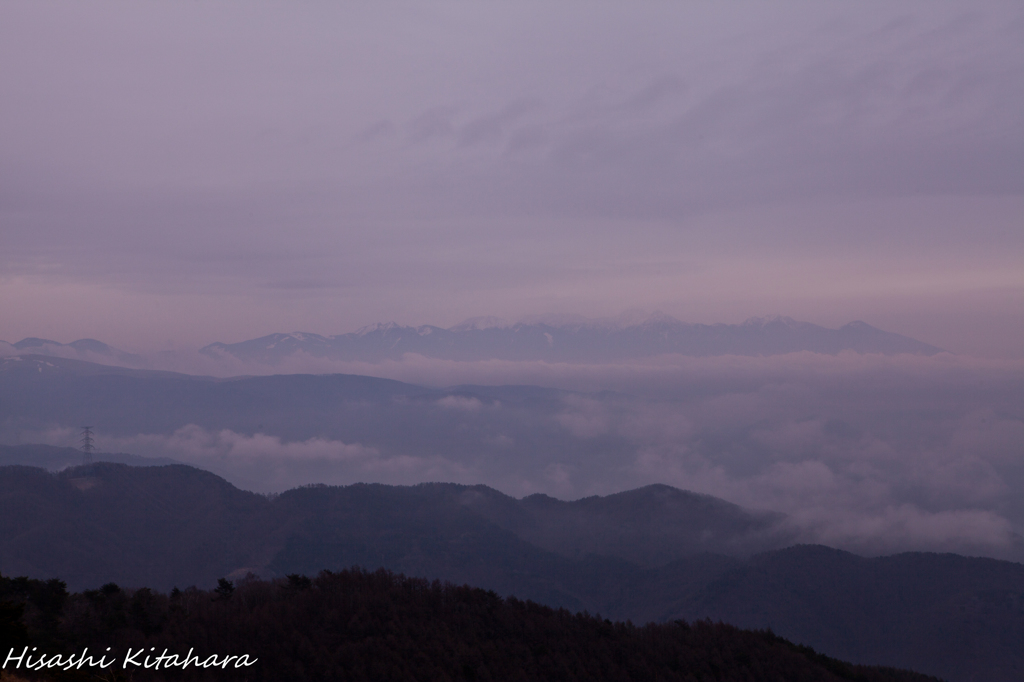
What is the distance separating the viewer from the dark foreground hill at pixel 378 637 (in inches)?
2709

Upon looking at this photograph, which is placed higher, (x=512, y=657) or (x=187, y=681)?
(x=187, y=681)

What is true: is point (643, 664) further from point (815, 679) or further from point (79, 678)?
point (79, 678)

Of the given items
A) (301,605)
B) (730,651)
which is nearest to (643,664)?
(730,651)

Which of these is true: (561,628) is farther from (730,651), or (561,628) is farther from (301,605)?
(301,605)

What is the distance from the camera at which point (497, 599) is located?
373 feet

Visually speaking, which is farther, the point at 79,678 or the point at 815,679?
Answer: the point at 815,679

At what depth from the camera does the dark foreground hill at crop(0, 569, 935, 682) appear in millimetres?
68812

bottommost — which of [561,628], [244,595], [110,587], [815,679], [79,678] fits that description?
[815,679]

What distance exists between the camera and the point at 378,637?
85000 mm

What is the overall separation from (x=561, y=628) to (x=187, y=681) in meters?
61.3

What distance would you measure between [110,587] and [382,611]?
33.7 meters


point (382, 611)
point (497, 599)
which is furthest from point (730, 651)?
→ point (382, 611)

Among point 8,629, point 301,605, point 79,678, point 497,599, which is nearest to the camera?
point 79,678

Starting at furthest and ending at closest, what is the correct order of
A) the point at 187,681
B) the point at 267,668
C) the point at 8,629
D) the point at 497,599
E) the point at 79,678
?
the point at 497,599, the point at 267,668, the point at 187,681, the point at 8,629, the point at 79,678
